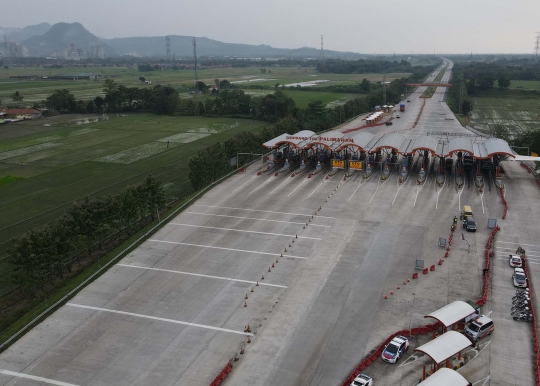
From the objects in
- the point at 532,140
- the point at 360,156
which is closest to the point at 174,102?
the point at 360,156

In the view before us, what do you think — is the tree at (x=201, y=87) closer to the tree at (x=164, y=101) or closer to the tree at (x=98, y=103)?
the tree at (x=164, y=101)

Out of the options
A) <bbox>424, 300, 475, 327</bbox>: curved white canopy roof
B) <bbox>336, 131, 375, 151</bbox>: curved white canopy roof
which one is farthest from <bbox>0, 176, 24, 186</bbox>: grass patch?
<bbox>424, 300, 475, 327</bbox>: curved white canopy roof

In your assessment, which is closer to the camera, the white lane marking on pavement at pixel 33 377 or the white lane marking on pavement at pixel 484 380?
the white lane marking on pavement at pixel 484 380

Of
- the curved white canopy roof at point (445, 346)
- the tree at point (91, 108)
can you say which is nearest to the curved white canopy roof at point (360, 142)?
the curved white canopy roof at point (445, 346)

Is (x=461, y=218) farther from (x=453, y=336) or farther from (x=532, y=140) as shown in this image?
(x=532, y=140)

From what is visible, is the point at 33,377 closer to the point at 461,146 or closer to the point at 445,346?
the point at 445,346

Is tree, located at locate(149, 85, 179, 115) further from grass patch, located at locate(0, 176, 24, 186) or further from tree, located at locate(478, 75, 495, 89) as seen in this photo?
tree, located at locate(478, 75, 495, 89)
